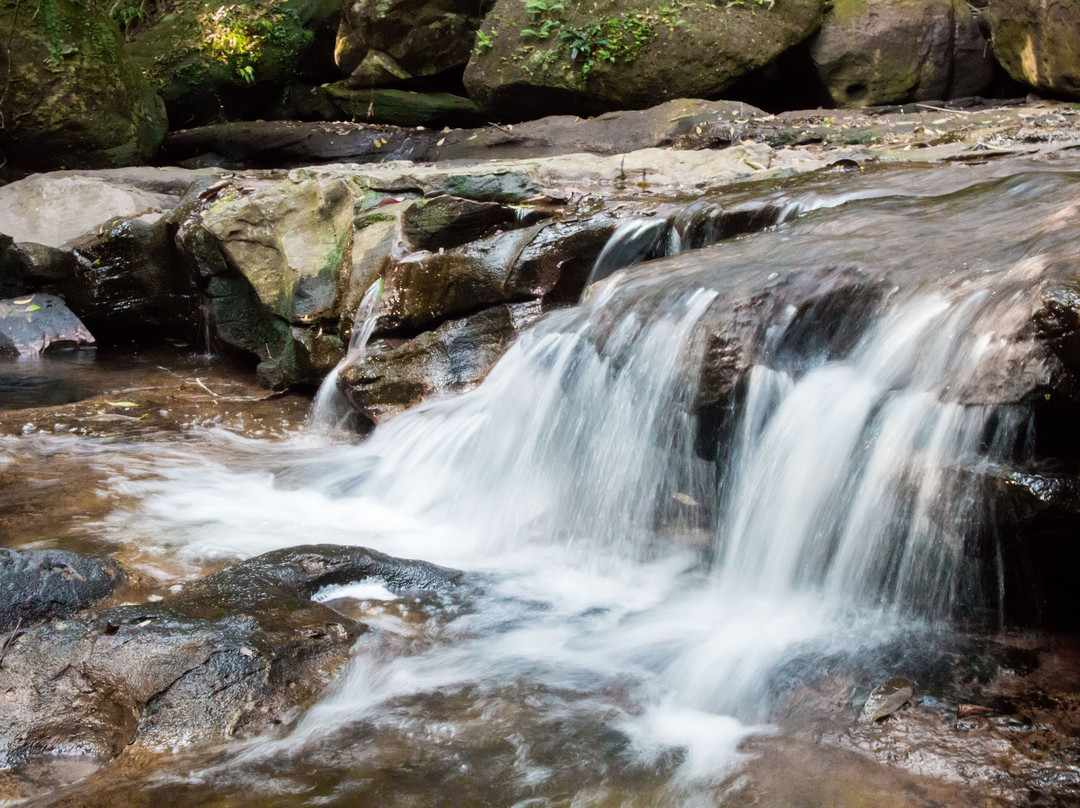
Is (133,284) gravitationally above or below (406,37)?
below

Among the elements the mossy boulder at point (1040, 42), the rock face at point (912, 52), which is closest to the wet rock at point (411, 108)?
A: the rock face at point (912, 52)

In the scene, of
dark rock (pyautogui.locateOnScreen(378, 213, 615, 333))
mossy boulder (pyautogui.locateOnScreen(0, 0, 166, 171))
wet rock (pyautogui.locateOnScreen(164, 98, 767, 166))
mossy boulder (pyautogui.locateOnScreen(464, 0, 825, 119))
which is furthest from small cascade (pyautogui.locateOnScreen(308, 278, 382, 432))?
mossy boulder (pyautogui.locateOnScreen(0, 0, 166, 171))

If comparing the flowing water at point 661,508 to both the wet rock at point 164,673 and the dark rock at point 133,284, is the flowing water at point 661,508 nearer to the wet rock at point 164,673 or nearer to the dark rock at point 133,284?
the wet rock at point 164,673

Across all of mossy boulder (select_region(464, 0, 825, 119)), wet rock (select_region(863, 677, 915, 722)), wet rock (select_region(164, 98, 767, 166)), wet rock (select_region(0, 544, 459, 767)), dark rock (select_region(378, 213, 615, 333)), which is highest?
mossy boulder (select_region(464, 0, 825, 119))

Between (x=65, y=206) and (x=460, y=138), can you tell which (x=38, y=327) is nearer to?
(x=65, y=206)

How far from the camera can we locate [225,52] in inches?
596

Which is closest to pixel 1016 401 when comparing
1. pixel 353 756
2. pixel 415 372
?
pixel 353 756

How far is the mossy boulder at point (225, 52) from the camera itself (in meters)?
15.0

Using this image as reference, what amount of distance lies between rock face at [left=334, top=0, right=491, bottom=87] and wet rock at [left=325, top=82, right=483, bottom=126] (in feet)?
0.85

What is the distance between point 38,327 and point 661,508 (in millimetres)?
7559

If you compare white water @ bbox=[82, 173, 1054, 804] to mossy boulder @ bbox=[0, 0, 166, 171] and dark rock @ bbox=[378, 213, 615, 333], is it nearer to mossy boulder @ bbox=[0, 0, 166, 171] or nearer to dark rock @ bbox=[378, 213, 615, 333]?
dark rock @ bbox=[378, 213, 615, 333]

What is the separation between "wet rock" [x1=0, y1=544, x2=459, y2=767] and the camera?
2576mm

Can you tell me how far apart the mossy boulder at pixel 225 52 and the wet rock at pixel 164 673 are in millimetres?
13953

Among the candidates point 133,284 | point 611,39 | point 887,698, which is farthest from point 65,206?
point 887,698
